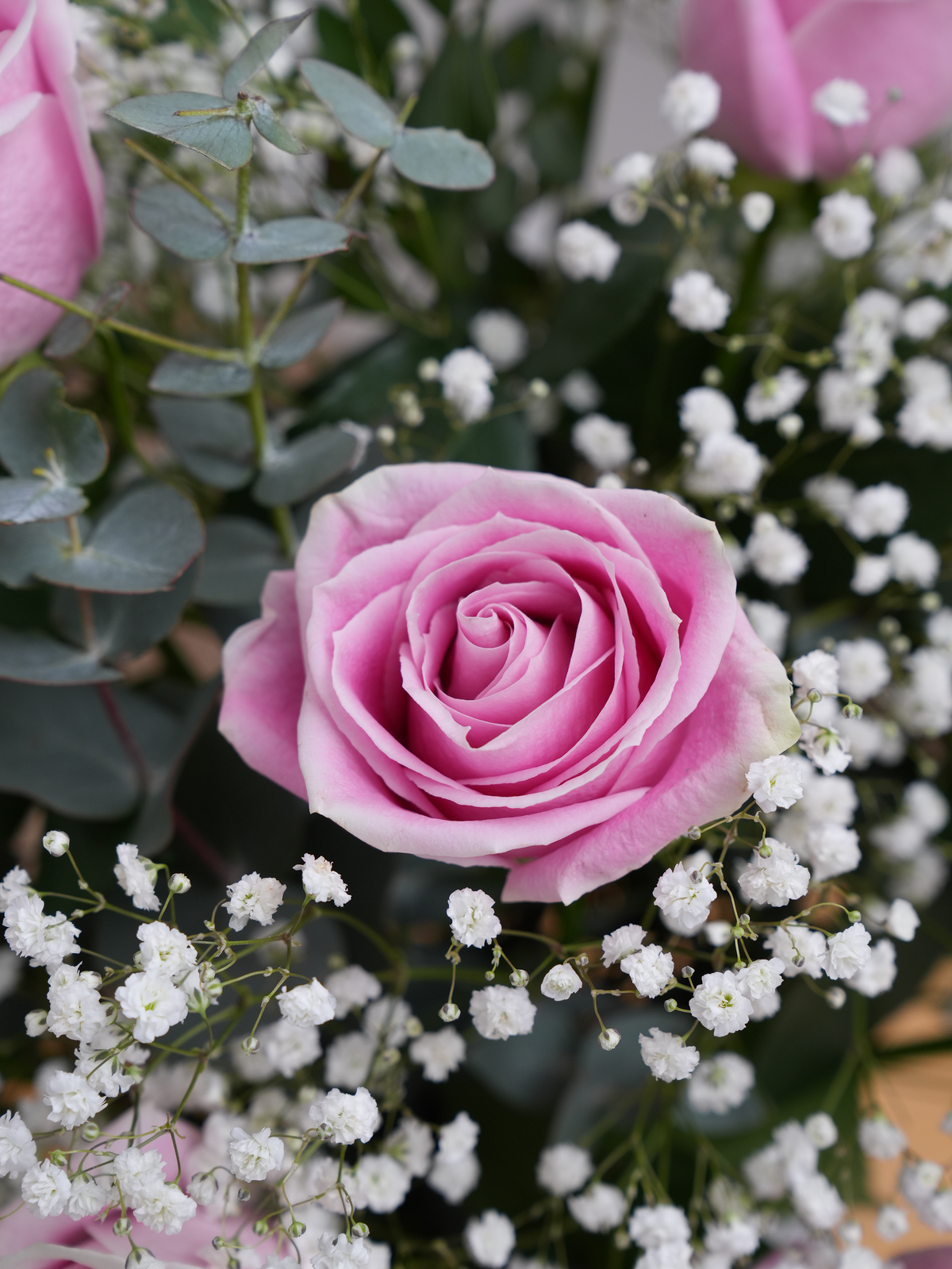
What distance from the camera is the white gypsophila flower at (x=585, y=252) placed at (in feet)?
1.26

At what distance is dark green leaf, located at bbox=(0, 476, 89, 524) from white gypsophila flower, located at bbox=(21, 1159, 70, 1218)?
159mm

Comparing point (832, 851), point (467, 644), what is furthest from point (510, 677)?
point (832, 851)

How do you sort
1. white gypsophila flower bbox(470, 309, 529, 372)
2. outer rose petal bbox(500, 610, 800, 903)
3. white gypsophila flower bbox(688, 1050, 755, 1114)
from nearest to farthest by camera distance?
1. outer rose petal bbox(500, 610, 800, 903)
2. white gypsophila flower bbox(688, 1050, 755, 1114)
3. white gypsophila flower bbox(470, 309, 529, 372)

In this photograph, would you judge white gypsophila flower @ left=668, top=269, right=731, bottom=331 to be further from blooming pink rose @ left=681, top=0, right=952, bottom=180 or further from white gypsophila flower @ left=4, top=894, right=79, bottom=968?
white gypsophila flower @ left=4, top=894, right=79, bottom=968

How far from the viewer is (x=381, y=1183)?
29 cm

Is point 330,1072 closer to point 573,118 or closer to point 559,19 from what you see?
point 573,118

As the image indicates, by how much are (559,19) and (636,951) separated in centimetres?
69

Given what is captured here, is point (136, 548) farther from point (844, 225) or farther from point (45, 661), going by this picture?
point (844, 225)

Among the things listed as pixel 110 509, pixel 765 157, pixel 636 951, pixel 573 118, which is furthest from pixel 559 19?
pixel 636 951

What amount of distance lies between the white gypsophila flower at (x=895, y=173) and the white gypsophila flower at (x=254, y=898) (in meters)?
0.33

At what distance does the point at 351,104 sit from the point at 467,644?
0.16 m

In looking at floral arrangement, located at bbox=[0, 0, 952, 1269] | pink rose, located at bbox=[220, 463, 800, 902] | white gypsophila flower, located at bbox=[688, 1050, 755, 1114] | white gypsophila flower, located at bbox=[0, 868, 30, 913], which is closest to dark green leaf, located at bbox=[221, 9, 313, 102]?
floral arrangement, located at bbox=[0, 0, 952, 1269]

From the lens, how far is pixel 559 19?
2.36 ft

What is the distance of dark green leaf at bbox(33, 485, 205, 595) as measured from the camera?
0.96 ft
